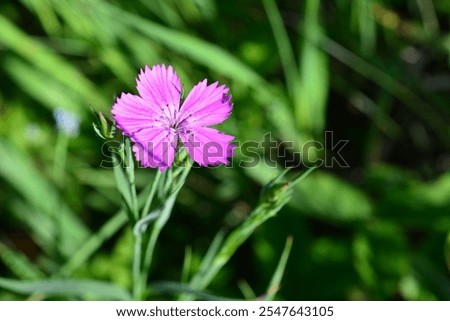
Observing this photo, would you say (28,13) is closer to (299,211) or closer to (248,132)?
(248,132)

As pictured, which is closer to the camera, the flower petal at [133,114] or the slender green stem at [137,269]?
the flower petal at [133,114]

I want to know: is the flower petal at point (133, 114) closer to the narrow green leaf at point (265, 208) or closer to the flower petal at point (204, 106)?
the flower petal at point (204, 106)

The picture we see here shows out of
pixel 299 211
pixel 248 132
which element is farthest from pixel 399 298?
pixel 248 132

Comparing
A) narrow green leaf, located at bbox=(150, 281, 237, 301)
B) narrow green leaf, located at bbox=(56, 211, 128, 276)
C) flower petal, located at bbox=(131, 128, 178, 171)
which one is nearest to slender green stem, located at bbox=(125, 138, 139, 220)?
flower petal, located at bbox=(131, 128, 178, 171)

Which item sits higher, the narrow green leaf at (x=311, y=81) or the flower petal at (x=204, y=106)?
the narrow green leaf at (x=311, y=81)

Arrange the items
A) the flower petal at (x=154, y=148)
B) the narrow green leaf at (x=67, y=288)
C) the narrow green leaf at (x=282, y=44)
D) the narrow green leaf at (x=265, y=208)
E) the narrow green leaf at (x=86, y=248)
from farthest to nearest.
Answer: the narrow green leaf at (x=282, y=44)
the narrow green leaf at (x=86, y=248)
the narrow green leaf at (x=67, y=288)
the narrow green leaf at (x=265, y=208)
the flower petal at (x=154, y=148)

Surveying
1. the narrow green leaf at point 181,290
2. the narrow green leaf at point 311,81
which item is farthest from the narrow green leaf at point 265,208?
the narrow green leaf at point 311,81

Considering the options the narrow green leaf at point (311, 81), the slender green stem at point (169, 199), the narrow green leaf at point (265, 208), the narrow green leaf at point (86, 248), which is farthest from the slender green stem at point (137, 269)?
the narrow green leaf at point (311, 81)

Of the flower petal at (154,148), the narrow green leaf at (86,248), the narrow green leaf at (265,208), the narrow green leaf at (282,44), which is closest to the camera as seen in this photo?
the flower petal at (154,148)

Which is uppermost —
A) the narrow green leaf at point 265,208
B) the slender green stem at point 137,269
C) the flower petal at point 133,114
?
the flower petal at point 133,114
